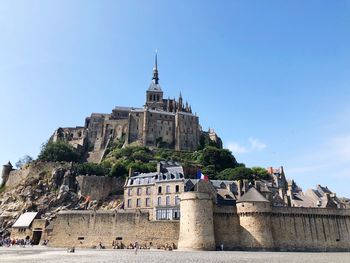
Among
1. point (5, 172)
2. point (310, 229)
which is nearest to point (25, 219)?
point (5, 172)

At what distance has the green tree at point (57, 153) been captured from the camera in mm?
66875

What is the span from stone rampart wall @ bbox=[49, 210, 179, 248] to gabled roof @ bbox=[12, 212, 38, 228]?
284 inches

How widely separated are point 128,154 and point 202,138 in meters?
23.5

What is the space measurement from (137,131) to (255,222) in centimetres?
5204

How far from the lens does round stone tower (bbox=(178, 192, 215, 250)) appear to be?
33688 mm

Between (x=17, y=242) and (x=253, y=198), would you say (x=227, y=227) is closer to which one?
(x=253, y=198)

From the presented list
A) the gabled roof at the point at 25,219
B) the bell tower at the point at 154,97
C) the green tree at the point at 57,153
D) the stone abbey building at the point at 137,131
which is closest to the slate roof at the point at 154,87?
the bell tower at the point at 154,97

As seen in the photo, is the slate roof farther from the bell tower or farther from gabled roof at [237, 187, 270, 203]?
gabled roof at [237, 187, 270, 203]

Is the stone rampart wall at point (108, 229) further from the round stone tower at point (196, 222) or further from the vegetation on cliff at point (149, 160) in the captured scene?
the vegetation on cliff at point (149, 160)

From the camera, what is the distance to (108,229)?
3778 cm

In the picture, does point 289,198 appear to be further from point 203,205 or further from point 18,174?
point 18,174

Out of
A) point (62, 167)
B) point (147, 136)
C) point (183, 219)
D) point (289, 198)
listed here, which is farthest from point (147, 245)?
point (147, 136)

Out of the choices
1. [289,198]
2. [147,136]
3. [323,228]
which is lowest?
[323,228]

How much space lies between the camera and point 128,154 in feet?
235
